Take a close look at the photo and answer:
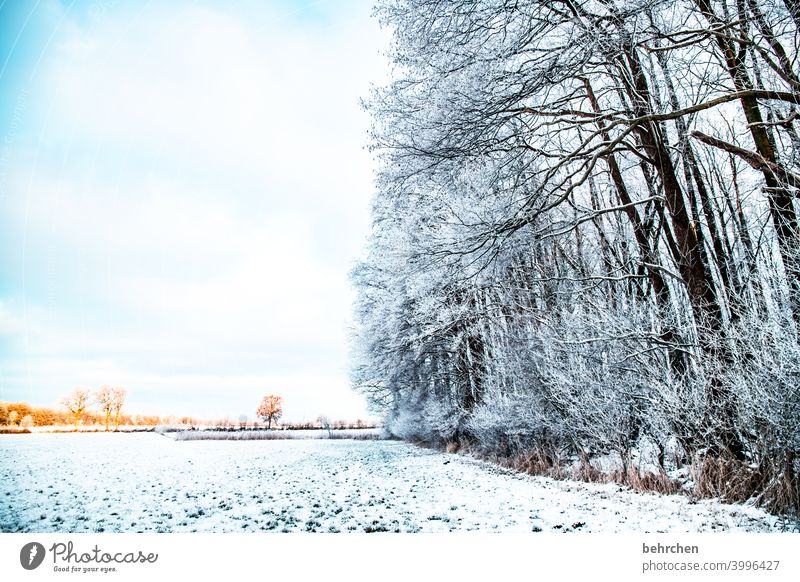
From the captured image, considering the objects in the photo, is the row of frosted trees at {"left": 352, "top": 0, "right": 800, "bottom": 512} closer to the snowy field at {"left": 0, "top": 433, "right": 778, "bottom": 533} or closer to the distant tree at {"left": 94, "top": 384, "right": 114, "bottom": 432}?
the snowy field at {"left": 0, "top": 433, "right": 778, "bottom": 533}

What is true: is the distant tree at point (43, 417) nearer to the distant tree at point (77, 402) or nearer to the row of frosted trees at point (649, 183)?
the distant tree at point (77, 402)

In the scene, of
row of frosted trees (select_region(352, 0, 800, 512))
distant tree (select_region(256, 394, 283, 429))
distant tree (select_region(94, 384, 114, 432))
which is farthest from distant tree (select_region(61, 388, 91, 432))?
row of frosted trees (select_region(352, 0, 800, 512))

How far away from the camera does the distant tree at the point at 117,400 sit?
3533 millimetres

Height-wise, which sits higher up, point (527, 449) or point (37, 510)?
point (37, 510)

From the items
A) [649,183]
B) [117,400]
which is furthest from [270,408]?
[649,183]

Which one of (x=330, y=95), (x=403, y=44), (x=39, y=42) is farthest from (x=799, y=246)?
(x=39, y=42)

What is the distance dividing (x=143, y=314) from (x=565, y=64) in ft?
13.1

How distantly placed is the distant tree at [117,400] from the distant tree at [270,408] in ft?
5.49

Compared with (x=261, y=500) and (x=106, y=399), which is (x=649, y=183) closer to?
(x=261, y=500)

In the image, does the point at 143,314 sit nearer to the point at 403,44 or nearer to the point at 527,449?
the point at 403,44

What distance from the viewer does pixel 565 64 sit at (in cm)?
325

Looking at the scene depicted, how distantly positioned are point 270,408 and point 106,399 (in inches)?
83.1

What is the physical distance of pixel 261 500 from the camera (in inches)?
144

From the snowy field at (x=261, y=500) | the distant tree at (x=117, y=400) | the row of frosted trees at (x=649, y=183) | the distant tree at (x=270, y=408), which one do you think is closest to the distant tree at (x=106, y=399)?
the distant tree at (x=117, y=400)
